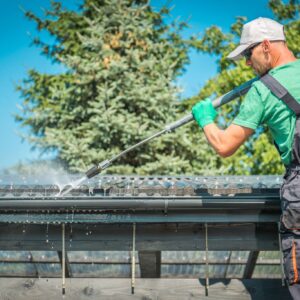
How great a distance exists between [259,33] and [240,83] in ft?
31.0

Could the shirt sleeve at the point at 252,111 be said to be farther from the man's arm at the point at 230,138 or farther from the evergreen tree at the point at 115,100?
the evergreen tree at the point at 115,100

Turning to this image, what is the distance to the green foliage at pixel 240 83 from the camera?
11.1m

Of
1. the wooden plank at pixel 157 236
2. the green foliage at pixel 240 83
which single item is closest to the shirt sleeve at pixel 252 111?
the wooden plank at pixel 157 236

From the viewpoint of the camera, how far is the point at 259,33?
7.58 ft

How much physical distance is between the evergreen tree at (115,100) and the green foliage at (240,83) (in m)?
0.92

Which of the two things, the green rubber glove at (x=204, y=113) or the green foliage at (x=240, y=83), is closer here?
the green rubber glove at (x=204, y=113)

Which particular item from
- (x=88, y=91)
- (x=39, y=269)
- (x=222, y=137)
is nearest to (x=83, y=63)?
(x=88, y=91)

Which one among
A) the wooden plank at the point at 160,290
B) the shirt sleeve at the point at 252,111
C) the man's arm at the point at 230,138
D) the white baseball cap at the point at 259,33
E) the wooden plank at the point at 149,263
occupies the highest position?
the white baseball cap at the point at 259,33

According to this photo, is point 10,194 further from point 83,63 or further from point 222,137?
point 83,63

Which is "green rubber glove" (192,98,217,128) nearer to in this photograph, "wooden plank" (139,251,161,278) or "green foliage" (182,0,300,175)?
"wooden plank" (139,251,161,278)

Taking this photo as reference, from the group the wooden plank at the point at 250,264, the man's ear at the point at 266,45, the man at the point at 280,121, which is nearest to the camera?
the man at the point at 280,121

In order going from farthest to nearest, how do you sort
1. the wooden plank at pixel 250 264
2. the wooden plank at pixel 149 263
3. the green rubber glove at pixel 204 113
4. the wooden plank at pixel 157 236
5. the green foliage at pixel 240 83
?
1. the green foliage at pixel 240 83
2. the wooden plank at pixel 250 264
3. the wooden plank at pixel 149 263
4. the wooden plank at pixel 157 236
5. the green rubber glove at pixel 204 113

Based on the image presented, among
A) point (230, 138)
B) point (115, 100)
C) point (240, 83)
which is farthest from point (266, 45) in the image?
point (240, 83)

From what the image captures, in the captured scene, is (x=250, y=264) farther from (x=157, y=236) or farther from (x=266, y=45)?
(x=266, y=45)
